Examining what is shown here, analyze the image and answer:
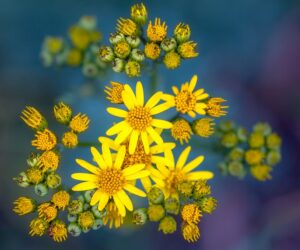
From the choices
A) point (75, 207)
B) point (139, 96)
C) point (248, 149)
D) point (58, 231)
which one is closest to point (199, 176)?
point (248, 149)

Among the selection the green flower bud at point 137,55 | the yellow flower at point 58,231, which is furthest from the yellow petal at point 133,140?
the yellow flower at point 58,231

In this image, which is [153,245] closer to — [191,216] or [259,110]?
[259,110]

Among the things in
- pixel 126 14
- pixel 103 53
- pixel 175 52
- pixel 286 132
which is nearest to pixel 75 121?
pixel 103 53

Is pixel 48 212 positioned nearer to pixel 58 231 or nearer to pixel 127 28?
pixel 58 231

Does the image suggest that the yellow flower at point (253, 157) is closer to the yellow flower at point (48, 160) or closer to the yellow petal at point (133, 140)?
the yellow petal at point (133, 140)

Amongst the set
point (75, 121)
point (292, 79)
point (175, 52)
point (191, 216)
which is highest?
point (292, 79)
